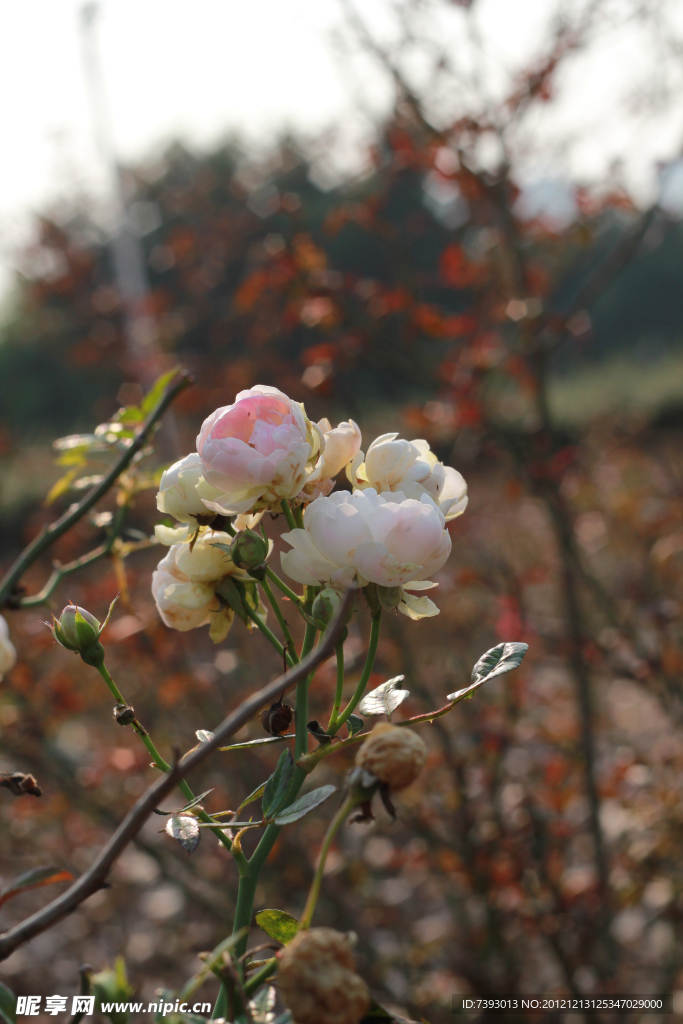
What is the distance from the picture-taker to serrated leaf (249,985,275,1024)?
0.33 metres

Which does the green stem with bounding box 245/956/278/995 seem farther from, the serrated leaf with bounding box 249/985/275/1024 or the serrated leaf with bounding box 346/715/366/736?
the serrated leaf with bounding box 346/715/366/736

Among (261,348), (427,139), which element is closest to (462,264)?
(427,139)

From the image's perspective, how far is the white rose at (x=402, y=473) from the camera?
16.4 inches

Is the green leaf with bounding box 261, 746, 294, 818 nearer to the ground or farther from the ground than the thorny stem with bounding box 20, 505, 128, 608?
nearer to the ground

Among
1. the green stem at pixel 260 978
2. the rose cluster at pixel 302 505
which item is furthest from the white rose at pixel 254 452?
the green stem at pixel 260 978

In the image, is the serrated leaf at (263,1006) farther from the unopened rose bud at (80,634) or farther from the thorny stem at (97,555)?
the thorny stem at (97,555)

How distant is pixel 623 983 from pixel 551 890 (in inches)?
9.4

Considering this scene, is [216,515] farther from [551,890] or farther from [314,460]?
[551,890]

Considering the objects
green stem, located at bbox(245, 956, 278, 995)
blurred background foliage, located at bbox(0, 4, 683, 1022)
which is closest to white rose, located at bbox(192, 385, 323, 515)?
green stem, located at bbox(245, 956, 278, 995)

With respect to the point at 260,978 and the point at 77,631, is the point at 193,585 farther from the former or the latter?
the point at 260,978

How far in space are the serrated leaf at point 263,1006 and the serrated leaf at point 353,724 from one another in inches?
4.9

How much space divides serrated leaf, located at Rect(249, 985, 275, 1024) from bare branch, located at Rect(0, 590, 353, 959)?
102 millimetres

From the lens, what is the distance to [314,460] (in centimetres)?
43

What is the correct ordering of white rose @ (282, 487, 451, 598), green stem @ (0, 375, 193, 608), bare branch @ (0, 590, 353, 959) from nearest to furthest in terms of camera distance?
1. bare branch @ (0, 590, 353, 959)
2. white rose @ (282, 487, 451, 598)
3. green stem @ (0, 375, 193, 608)
